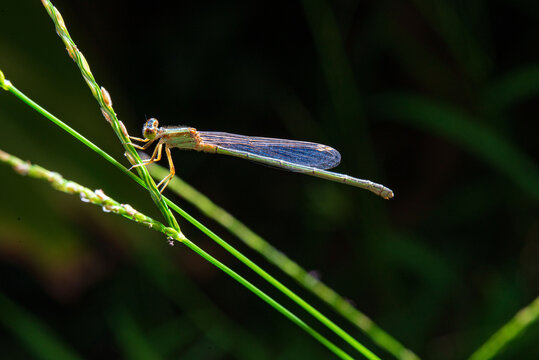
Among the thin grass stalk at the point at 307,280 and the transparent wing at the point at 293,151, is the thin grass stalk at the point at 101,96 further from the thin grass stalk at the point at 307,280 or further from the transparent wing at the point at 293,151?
the transparent wing at the point at 293,151

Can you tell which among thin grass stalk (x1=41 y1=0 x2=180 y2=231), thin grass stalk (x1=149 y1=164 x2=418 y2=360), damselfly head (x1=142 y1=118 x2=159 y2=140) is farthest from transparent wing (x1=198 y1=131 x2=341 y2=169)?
thin grass stalk (x1=41 y1=0 x2=180 y2=231)

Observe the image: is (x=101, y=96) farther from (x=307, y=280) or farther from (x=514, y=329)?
(x=514, y=329)

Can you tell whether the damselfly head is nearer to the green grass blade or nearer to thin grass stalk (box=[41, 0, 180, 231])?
thin grass stalk (box=[41, 0, 180, 231])

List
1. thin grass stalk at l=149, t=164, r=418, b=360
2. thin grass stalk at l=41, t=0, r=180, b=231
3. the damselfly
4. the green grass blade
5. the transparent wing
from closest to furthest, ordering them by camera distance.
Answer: thin grass stalk at l=41, t=0, r=180, b=231 → the green grass blade → thin grass stalk at l=149, t=164, r=418, b=360 → the damselfly → the transparent wing

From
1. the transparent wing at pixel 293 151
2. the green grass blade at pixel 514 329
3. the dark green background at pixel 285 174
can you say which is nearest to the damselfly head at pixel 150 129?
the transparent wing at pixel 293 151

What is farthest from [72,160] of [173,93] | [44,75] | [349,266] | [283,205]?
[349,266]

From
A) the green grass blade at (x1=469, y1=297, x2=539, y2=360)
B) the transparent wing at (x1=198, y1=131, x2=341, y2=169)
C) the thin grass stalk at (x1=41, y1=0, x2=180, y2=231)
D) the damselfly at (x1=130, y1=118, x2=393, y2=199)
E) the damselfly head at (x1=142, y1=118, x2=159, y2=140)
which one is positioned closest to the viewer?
the thin grass stalk at (x1=41, y1=0, x2=180, y2=231)
